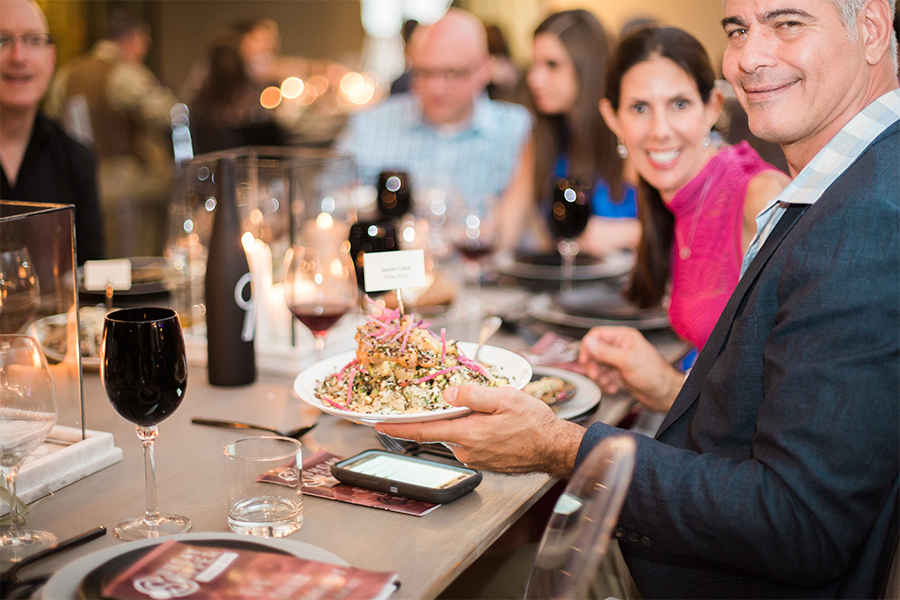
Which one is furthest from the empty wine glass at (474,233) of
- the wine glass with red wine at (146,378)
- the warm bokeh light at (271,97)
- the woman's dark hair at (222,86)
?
the warm bokeh light at (271,97)

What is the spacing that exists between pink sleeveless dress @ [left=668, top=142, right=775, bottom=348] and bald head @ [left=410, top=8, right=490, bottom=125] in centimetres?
185

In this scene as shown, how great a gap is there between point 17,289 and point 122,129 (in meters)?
4.98

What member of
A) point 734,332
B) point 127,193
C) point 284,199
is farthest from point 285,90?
point 734,332

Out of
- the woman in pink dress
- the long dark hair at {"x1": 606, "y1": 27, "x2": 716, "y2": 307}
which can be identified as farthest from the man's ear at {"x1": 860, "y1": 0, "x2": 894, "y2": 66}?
the long dark hair at {"x1": 606, "y1": 27, "x2": 716, "y2": 307}

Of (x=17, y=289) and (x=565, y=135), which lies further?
(x=565, y=135)

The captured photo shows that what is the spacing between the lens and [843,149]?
1.10 meters

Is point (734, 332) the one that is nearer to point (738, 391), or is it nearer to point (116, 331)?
point (738, 391)

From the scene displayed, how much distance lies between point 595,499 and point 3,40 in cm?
225

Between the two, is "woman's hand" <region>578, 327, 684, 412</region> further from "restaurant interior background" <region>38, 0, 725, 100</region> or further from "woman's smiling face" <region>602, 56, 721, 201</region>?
"restaurant interior background" <region>38, 0, 725, 100</region>

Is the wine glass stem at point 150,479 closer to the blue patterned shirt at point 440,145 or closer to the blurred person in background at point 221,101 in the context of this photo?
the blue patterned shirt at point 440,145

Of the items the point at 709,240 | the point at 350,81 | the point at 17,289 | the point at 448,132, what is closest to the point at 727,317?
the point at 709,240

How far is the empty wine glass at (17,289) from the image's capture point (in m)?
1.14

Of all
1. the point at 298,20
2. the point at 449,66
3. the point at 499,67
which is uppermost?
the point at 298,20

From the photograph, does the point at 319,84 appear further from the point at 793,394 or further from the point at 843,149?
the point at 793,394
